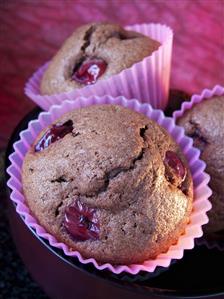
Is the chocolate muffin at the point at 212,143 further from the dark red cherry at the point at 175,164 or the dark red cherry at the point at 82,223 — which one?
the dark red cherry at the point at 82,223

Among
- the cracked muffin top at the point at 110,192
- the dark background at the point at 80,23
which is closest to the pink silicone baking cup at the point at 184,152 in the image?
the cracked muffin top at the point at 110,192

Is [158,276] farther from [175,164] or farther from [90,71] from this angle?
[90,71]

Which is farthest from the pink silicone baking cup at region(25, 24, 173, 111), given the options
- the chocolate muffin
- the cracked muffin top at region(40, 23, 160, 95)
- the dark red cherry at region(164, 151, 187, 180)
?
the dark red cherry at region(164, 151, 187, 180)

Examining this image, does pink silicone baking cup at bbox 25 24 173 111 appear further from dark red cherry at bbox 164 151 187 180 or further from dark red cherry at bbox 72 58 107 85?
dark red cherry at bbox 164 151 187 180

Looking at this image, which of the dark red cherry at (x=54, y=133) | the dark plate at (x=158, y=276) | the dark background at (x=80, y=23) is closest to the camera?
the dark plate at (x=158, y=276)

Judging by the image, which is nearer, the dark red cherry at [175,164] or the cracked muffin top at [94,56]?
the dark red cherry at [175,164]

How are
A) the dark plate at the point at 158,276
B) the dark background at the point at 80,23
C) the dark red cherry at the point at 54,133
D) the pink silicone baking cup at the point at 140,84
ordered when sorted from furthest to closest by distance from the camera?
the dark background at the point at 80,23, the pink silicone baking cup at the point at 140,84, the dark red cherry at the point at 54,133, the dark plate at the point at 158,276

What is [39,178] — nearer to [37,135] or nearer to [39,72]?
[37,135]
